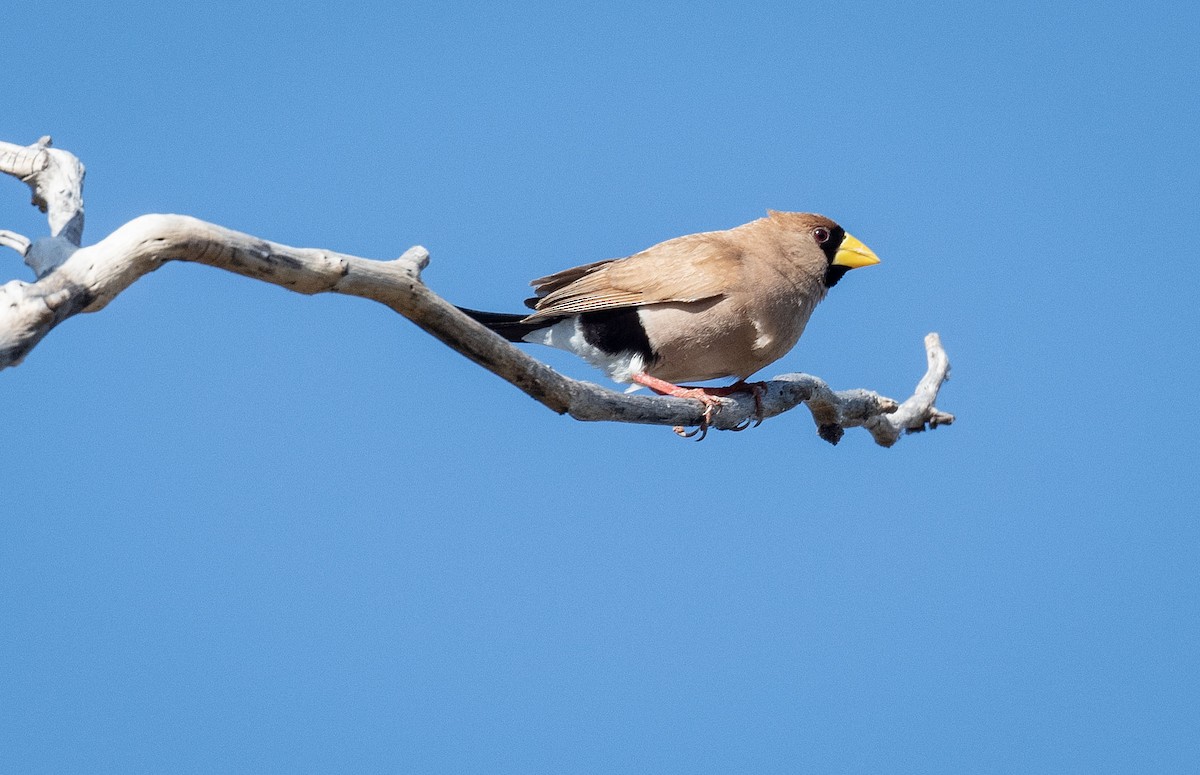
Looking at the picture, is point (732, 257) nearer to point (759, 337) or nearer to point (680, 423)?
point (759, 337)

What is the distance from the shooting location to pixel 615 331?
7445 mm

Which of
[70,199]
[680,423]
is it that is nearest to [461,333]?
[70,199]

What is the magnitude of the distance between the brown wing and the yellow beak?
0.88 meters

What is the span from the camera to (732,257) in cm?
748

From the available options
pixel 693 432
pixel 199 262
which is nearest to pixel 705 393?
pixel 693 432

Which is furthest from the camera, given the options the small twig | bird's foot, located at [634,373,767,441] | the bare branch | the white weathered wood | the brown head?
the brown head

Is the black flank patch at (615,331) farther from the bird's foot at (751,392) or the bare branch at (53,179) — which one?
the bare branch at (53,179)

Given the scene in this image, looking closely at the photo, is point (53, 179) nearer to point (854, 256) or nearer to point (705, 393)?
point (705, 393)

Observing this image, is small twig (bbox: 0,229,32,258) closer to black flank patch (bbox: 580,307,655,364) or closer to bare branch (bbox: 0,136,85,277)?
bare branch (bbox: 0,136,85,277)

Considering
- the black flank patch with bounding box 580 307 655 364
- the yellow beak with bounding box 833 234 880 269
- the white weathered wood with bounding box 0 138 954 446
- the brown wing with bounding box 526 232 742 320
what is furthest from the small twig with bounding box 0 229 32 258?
the yellow beak with bounding box 833 234 880 269

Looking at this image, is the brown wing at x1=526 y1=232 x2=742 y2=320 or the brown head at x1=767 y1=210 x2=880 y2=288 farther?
the brown head at x1=767 y1=210 x2=880 y2=288

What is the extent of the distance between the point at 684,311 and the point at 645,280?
1.15ft

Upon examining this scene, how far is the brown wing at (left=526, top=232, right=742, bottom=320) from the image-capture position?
7266 mm

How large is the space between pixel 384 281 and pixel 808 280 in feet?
12.9
